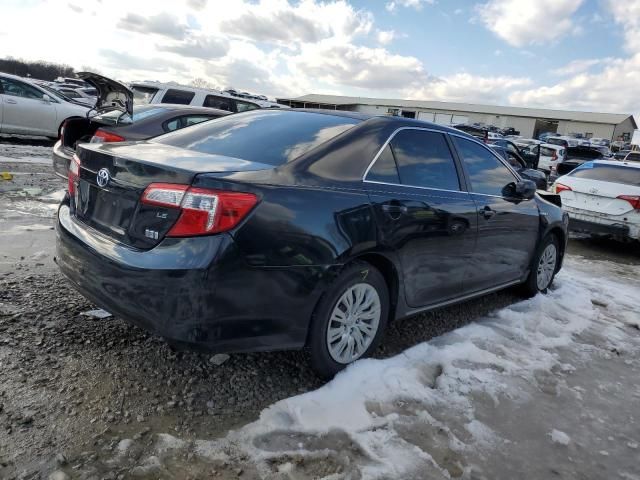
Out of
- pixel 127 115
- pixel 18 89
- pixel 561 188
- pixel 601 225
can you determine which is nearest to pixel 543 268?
pixel 601 225

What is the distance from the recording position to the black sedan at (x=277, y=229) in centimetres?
253

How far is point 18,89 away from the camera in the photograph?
467 inches

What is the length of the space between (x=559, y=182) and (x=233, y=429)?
8.03 m

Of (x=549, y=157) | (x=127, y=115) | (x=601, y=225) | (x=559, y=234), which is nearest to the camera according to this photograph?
(x=559, y=234)

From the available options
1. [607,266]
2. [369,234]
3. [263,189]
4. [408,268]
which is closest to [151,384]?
[263,189]

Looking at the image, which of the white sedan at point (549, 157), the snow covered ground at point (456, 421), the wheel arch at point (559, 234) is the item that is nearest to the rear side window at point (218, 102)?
the wheel arch at point (559, 234)

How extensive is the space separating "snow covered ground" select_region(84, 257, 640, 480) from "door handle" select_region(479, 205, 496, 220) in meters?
0.93

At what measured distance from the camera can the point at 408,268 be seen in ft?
11.4

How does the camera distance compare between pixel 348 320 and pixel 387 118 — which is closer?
pixel 348 320

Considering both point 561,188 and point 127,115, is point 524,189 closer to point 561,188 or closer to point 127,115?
point 127,115

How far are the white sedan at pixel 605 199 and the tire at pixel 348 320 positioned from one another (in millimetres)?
6207

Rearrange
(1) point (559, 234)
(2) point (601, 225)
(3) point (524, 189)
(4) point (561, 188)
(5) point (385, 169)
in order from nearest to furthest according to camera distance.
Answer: (5) point (385, 169)
(3) point (524, 189)
(1) point (559, 234)
(2) point (601, 225)
(4) point (561, 188)

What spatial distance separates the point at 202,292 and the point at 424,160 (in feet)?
6.46

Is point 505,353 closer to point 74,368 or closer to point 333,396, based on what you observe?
point 333,396
